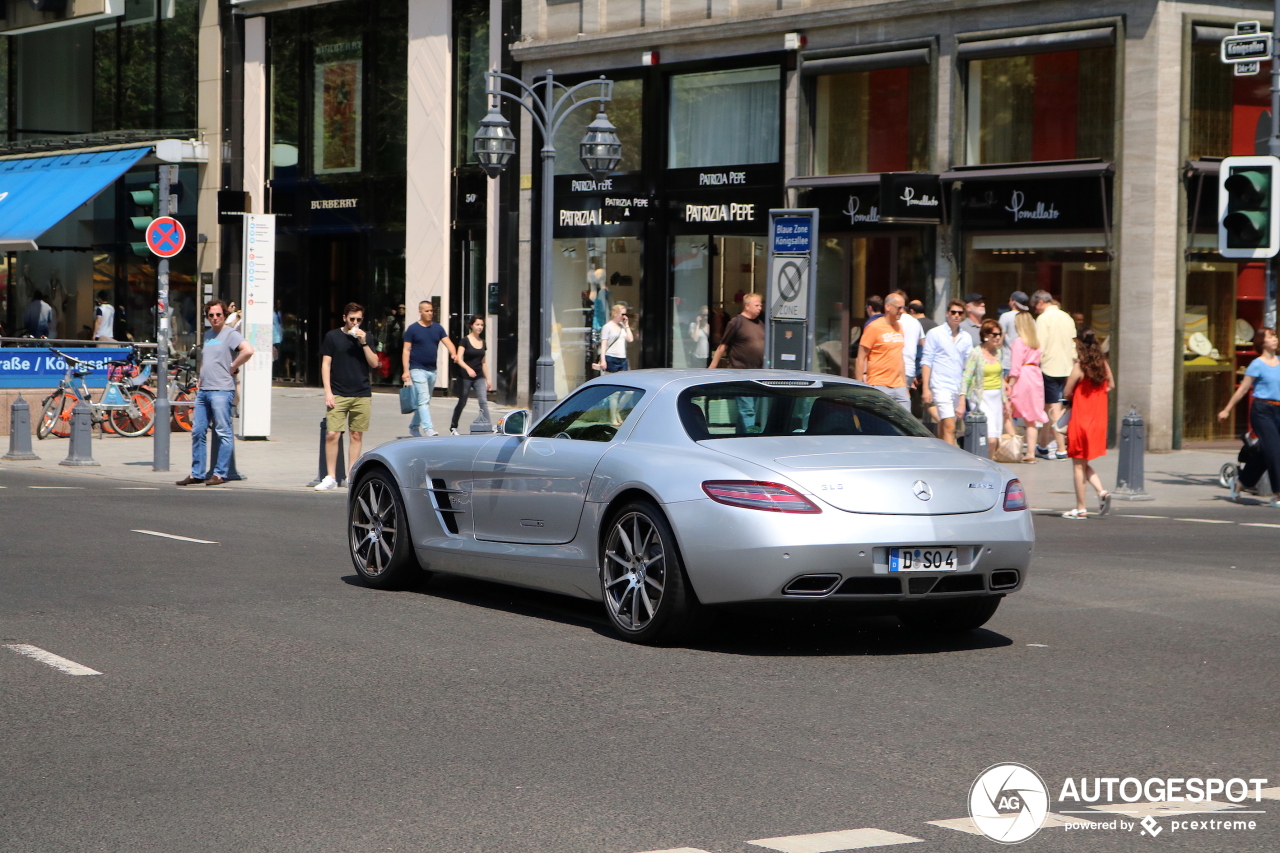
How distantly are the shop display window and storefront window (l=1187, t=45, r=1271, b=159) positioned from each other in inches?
282

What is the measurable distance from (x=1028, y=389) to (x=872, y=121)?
6.59 metres

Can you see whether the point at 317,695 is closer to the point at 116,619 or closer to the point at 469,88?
the point at 116,619

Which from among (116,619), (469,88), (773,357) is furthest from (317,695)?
(469,88)

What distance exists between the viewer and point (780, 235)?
18.1 meters

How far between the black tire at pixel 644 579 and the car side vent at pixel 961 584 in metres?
1.13

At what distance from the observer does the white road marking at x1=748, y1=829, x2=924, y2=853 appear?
4871 mm

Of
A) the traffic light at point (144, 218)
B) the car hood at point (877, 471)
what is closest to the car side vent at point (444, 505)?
the car hood at point (877, 471)

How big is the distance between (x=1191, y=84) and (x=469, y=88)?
48.3 feet

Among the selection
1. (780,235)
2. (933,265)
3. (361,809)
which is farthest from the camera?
(933,265)

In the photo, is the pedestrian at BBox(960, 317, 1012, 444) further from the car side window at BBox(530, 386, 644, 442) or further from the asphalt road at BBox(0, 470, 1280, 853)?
the car side window at BBox(530, 386, 644, 442)

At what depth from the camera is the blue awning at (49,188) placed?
35656 millimetres

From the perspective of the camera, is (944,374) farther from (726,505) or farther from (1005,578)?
(726,505)

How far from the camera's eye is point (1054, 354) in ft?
72.4

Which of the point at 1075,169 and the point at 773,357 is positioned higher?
the point at 1075,169
